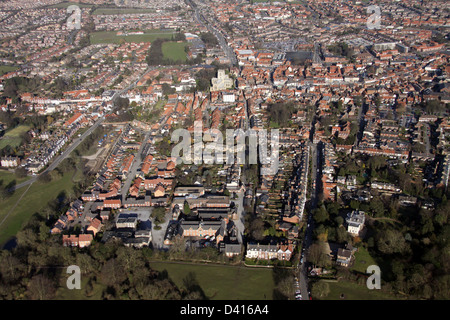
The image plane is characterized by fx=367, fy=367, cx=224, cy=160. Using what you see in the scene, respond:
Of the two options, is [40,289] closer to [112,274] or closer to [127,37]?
[112,274]

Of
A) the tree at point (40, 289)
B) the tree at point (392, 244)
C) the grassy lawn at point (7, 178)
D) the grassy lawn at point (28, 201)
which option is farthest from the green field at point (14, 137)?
the tree at point (392, 244)

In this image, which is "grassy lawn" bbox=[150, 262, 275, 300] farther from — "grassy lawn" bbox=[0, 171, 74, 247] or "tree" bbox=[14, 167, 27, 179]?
"tree" bbox=[14, 167, 27, 179]

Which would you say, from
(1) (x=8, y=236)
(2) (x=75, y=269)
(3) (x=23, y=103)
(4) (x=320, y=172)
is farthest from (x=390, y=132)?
(3) (x=23, y=103)

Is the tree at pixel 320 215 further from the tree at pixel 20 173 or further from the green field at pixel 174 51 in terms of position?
the green field at pixel 174 51

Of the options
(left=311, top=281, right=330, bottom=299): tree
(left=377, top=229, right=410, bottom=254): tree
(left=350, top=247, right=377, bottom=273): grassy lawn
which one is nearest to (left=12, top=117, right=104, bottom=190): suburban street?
(left=311, top=281, right=330, bottom=299): tree

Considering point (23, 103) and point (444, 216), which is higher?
point (23, 103)

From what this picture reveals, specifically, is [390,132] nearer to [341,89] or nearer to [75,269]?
[341,89]
